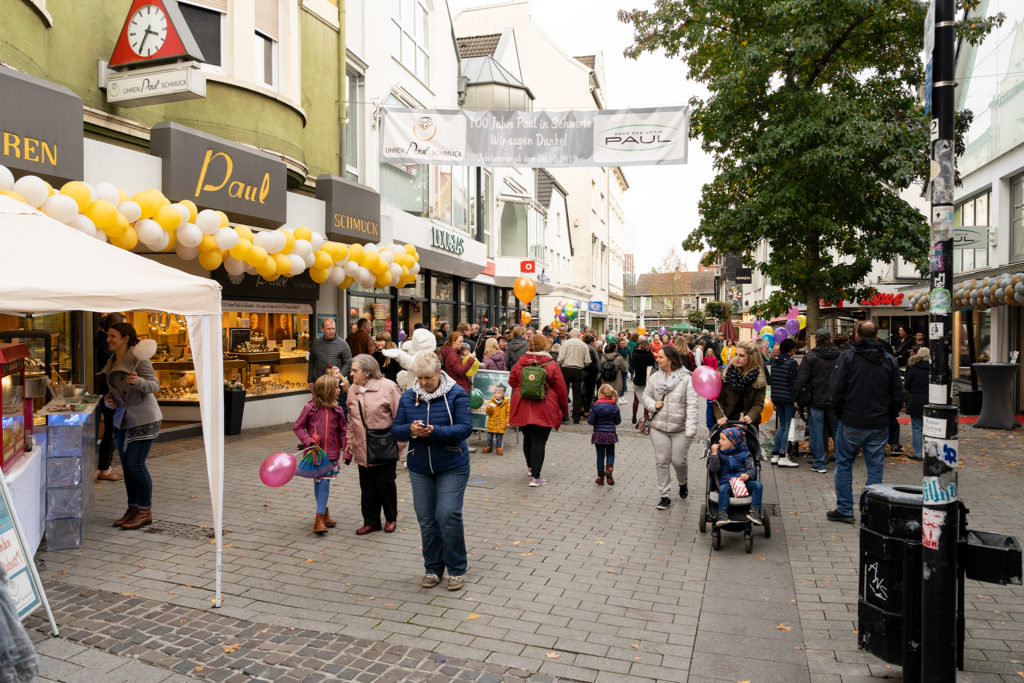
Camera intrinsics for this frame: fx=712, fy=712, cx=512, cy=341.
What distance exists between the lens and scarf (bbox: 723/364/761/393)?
7.27 metres

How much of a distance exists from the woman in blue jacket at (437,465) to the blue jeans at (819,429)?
6369mm

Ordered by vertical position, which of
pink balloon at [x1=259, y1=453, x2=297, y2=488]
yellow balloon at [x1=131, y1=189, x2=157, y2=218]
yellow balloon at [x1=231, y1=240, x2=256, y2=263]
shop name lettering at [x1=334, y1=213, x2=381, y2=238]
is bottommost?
pink balloon at [x1=259, y1=453, x2=297, y2=488]

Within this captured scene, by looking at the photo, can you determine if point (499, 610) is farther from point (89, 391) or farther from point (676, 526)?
point (89, 391)

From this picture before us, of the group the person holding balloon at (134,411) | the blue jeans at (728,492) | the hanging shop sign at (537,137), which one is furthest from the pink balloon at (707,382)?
the person holding balloon at (134,411)

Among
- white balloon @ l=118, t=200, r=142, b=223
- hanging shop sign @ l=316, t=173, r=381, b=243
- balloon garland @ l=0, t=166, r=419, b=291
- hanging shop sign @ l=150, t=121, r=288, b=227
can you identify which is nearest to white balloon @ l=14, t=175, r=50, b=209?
balloon garland @ l=0, t=166, r=419, b=291

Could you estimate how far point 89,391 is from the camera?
9977mm

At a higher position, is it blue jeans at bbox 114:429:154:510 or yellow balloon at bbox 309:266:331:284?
yellow balloon at bbox 309:266:331:284

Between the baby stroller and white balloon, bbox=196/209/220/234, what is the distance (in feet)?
20.9

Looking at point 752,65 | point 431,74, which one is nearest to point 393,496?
point 752,65

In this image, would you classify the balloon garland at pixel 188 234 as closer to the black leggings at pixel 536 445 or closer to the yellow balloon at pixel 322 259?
the yellow balloon at pixel 322 259

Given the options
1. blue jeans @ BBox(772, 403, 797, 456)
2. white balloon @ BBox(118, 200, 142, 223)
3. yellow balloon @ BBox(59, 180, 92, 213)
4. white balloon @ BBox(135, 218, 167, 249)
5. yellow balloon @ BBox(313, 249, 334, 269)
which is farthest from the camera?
yellow balloon @ BBox(313, 249, 334, 269)

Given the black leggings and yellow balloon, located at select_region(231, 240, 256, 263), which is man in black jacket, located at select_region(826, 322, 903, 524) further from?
yellow balloon, located at select_region(231, 240, 256, 263)

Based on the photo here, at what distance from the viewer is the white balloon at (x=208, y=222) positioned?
8664mm

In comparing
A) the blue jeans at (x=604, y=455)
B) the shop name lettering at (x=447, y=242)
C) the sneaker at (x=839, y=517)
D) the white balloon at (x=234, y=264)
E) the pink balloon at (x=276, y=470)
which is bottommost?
the sneaker at (x=839, y=517)
